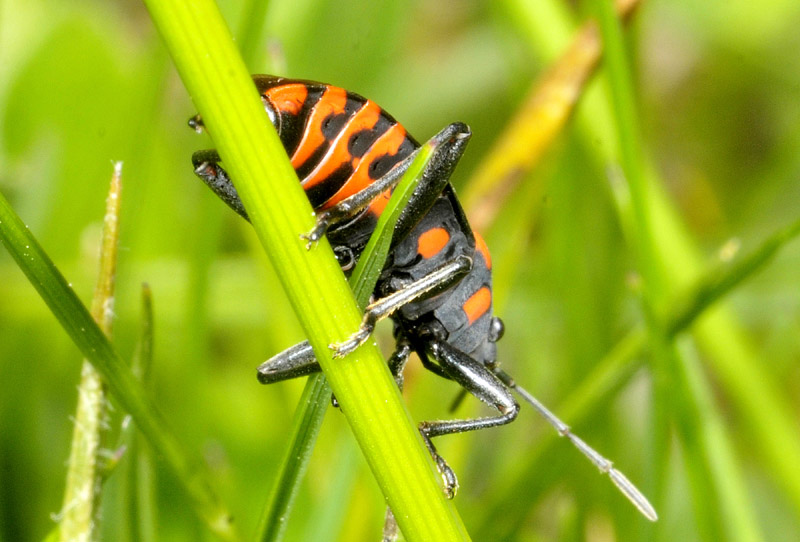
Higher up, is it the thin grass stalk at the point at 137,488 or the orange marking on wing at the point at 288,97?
the orange marking on wing at the point at 288,97

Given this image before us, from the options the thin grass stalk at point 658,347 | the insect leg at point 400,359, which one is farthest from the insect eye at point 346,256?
the thin grass stalk at point 658,347

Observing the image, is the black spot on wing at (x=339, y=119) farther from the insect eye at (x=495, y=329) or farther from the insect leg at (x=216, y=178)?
the insect eye at (x=495, y=329)

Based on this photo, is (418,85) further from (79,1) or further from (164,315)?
(164,315)

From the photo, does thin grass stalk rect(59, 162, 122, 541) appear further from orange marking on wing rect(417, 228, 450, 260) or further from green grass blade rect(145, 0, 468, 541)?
orange marking on wing rect(417, 228, 450, 260)

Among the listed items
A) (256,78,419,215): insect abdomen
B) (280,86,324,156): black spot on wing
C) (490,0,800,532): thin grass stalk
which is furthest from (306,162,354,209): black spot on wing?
(490,0,800,532): thin grass stalk

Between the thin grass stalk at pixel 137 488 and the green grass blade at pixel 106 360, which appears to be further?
the thin grass stalk at pixel 137 488

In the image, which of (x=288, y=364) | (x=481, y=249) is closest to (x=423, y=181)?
(x=481, y=249)

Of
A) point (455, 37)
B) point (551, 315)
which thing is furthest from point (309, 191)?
point (455, 37)
